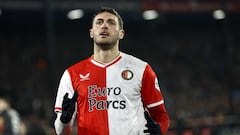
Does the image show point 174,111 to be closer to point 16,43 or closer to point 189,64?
point 189,64

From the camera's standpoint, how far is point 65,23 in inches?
422

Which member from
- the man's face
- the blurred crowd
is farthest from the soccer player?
the blurred crowd

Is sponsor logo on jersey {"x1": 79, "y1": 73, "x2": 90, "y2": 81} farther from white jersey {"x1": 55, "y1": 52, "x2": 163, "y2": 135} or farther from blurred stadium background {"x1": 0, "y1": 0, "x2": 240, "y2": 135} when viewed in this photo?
blurred stadium background {"x1": 0, "y1": 0, "x2": 240, "y2": 135}

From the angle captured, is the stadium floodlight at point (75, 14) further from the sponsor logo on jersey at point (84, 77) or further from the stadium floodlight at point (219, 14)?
the sponsor logo on jersey at point (84, 77)

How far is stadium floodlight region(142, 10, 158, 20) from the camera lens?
9.66 m

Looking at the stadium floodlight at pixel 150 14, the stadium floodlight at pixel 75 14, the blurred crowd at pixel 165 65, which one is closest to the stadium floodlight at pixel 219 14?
the blurred crowd at pixel 165 65

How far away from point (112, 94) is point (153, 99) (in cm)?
19

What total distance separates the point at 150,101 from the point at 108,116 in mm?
208

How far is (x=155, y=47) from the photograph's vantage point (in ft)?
37.8

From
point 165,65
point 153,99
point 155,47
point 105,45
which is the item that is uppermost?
point 105,45

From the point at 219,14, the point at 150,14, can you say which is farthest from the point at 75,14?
the point at 219,14

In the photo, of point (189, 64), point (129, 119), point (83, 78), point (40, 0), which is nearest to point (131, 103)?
point (129, 119)

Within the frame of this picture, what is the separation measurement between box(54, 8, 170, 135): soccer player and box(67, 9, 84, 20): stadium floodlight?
21.6ft

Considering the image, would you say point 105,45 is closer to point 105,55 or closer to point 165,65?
point 105,55
